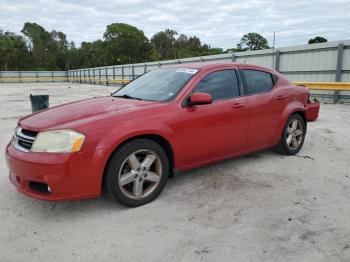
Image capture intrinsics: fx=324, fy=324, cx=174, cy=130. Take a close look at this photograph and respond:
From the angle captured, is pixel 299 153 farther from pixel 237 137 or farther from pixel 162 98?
pixel 162 98

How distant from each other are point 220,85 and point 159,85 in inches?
32.6

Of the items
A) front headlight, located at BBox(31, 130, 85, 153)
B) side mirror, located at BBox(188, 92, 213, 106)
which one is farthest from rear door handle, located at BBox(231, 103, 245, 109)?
front headlight, located at BBox(31, 130, 85, 153)

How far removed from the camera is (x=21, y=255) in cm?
274

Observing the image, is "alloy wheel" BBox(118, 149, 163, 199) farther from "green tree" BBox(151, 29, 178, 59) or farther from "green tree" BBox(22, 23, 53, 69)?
"green tree" BBox(151, 29, 178, 59)

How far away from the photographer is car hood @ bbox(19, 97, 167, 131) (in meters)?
3.35

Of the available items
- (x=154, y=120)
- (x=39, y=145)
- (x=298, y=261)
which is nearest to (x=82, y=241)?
(x=39, y=145)

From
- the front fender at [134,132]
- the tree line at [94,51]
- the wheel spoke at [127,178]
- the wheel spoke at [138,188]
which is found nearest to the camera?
the front fender at [134,132]

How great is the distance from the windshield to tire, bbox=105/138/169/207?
75cm

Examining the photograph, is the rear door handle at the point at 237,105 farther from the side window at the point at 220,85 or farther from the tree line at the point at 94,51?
the tree line at the point at 94,51

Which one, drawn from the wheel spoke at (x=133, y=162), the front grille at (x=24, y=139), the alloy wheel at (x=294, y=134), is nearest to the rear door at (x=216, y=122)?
the wheel spoke at (x=133, y=162)

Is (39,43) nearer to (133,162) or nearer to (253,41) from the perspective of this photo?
(253,41)

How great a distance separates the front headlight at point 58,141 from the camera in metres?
3.14

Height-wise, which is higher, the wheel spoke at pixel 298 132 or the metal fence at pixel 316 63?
the metal fence at pixel 316 63

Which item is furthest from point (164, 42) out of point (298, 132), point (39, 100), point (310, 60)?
point (298, 132)
